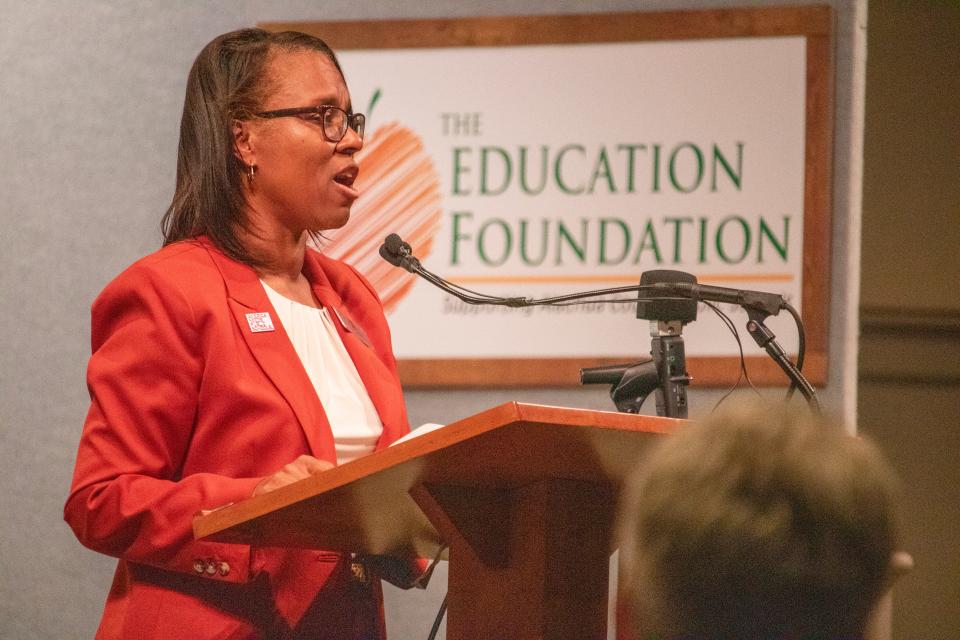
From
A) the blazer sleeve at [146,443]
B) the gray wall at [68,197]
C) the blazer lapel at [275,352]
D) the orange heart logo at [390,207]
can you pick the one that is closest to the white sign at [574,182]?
the orange heart logo at [390,207]

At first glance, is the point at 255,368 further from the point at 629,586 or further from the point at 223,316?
the point at 629,586

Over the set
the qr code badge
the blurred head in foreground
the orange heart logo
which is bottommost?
the blurred head in foreground

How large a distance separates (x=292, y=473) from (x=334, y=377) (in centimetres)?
44

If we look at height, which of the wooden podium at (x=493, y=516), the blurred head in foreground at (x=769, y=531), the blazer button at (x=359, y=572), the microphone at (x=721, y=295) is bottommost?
the blazer button at (x=359, y=572)

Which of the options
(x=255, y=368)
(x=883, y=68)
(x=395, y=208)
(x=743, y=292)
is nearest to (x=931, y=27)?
(x=883, y=68)

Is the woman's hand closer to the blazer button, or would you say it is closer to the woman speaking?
the woman speaking

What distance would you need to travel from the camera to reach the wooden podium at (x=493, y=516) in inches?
52.3

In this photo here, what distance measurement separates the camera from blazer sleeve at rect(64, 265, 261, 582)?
1.63 metres

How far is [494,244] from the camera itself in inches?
142

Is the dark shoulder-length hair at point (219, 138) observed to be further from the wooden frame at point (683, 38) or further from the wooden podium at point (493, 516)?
the wooden frame at point (683, 38)

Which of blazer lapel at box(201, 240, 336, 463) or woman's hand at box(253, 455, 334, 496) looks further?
blazer lapel at box(201, 240, 336, 463)

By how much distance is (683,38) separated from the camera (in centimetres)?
357

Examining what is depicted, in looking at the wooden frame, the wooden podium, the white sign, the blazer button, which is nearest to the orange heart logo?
the white sign

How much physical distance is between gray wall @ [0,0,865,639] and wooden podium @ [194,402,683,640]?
202 centimetres
